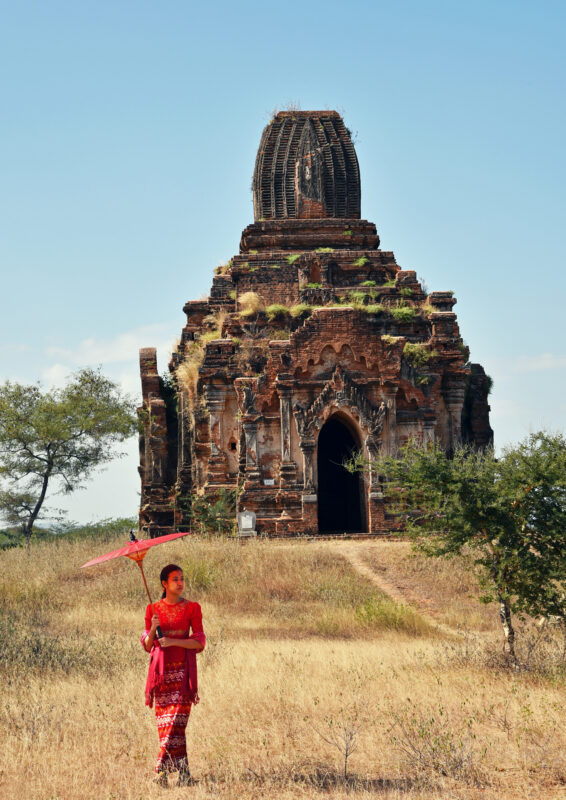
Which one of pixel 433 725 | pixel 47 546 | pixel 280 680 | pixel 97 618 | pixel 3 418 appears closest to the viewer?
pixel 433 725

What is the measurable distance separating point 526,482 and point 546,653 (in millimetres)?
1703

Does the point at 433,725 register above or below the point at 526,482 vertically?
below

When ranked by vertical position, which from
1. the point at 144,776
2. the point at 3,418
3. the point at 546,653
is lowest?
the point at 144,776

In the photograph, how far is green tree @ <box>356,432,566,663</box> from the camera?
942cm

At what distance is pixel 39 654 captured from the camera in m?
9.82

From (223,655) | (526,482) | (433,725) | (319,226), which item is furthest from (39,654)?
(319,226)

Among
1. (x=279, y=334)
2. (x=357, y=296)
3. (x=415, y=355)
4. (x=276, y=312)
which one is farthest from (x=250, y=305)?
(x=415, y=355)

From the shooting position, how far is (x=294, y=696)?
26.7 feet

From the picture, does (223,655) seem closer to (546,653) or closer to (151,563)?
(546,653)

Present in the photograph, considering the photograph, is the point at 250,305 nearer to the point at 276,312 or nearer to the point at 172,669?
the point at 276,312

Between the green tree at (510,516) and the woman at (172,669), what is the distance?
13.4 feet

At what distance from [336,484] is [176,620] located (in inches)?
616

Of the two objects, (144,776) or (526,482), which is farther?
(526,482)

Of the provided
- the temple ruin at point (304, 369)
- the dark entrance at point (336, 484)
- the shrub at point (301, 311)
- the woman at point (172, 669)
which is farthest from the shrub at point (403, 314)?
the woman at point (172, 669)
